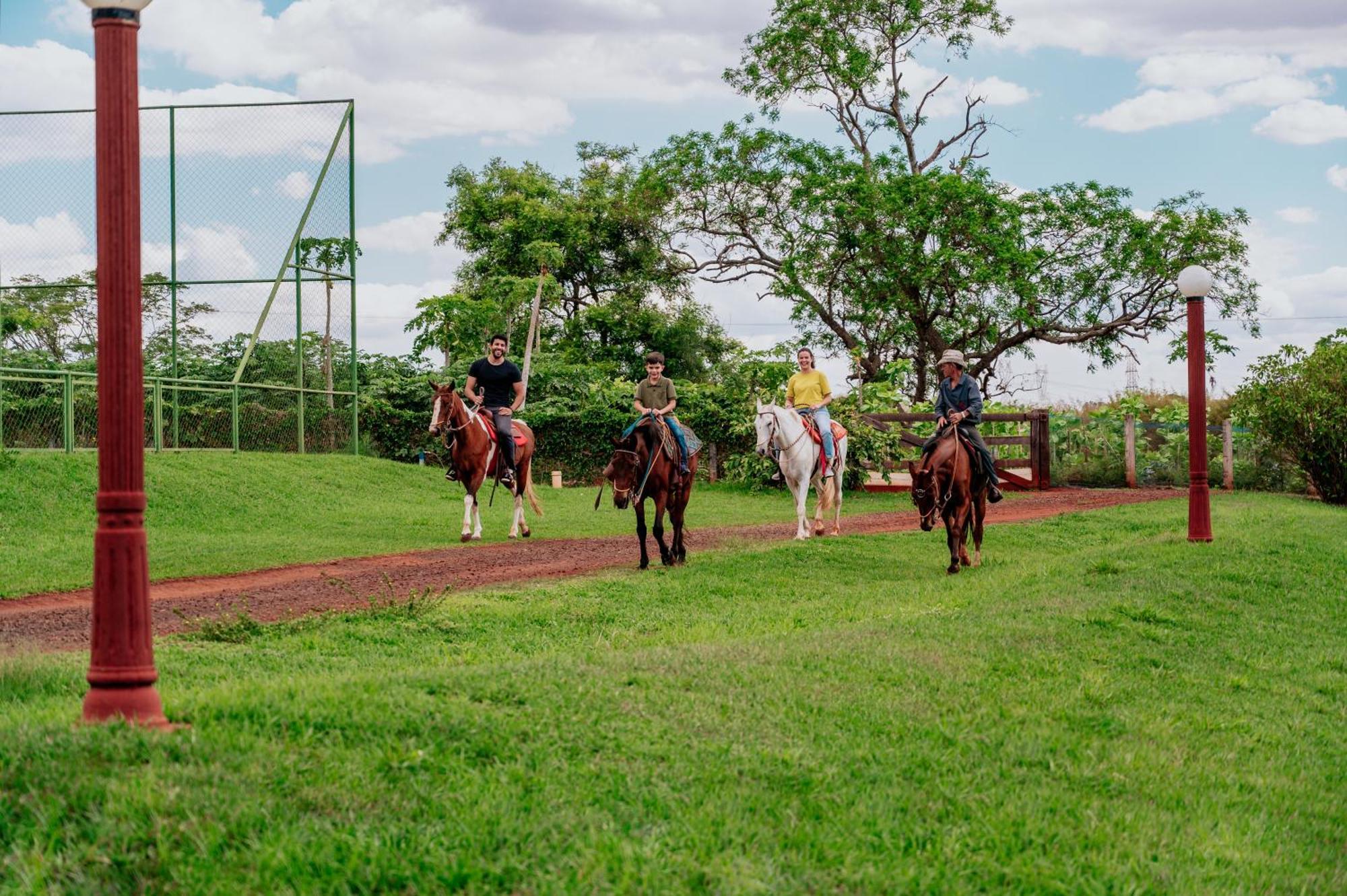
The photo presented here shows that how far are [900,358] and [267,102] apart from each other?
65.4ft

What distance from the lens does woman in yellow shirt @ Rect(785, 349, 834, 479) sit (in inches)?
719

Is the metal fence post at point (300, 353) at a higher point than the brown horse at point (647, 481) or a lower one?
higher

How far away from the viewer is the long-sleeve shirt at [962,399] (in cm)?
1448

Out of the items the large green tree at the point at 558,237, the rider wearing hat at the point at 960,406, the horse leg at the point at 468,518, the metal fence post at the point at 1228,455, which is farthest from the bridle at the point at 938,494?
the large green tree at the point at 558,237

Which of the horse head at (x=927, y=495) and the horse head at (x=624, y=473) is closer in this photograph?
the horse head at (x=624, y=473)

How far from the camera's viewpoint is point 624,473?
45.1ft

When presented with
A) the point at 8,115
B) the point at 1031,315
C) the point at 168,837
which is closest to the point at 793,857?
the point at 168,837

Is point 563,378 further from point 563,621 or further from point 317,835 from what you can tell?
point 317,835

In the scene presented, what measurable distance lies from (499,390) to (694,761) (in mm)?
12809

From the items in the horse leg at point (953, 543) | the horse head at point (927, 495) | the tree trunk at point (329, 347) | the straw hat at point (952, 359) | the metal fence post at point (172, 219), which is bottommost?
the horse leg at point (953, 543)

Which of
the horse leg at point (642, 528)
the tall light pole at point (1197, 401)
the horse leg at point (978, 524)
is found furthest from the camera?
the tall light pole at point (1197, 401)

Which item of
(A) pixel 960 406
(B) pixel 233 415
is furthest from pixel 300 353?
(A) pixel 960 406

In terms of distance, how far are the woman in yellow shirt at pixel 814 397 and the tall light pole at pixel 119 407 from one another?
1298cm

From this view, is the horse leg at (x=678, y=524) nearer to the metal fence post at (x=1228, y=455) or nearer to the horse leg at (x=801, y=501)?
the horse leg at (x=801, y=501)
